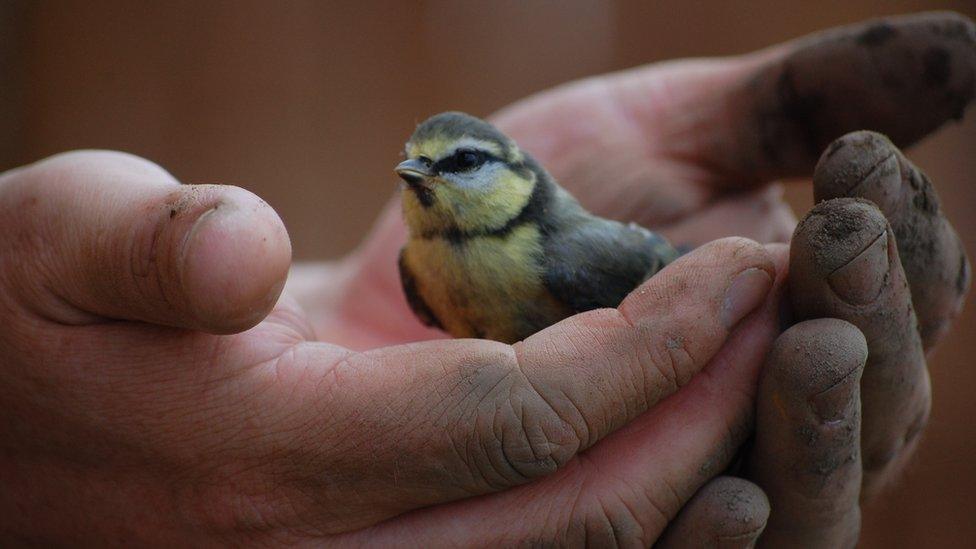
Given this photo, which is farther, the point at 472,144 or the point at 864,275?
the point at 472,144

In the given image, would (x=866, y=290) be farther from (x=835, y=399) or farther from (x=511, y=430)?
(x=511, y=430)

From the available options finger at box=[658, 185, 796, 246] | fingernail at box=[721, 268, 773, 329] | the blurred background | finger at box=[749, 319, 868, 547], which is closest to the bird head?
fingernail at box=[721, 268, 773, 329]

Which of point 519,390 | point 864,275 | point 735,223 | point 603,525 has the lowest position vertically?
point 603,525

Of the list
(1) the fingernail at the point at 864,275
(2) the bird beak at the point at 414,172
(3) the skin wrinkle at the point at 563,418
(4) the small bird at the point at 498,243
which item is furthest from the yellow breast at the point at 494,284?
(1) the fingernail at the point at 864,275

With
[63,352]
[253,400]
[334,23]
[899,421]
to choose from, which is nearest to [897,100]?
[899,421]

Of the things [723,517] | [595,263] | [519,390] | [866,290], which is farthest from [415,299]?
[866,290]

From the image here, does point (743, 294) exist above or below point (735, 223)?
above
